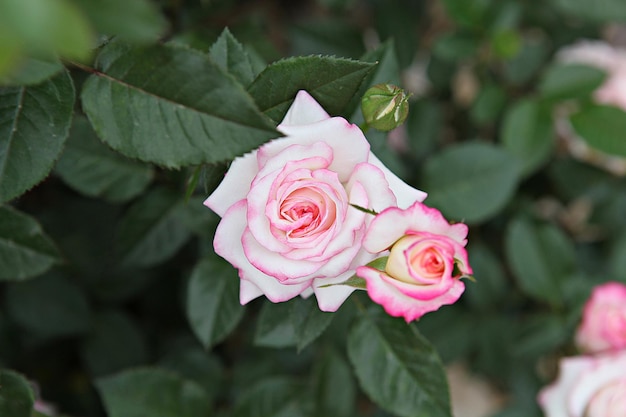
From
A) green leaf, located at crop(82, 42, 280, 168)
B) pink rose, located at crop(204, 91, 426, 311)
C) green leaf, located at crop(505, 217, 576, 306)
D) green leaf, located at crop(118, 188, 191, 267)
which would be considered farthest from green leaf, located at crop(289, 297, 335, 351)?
green leaf, located at crop(505, 217, 576, 306)

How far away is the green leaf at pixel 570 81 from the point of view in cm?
99

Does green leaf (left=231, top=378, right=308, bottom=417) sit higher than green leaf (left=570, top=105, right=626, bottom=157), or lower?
lower

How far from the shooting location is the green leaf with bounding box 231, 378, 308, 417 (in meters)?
0.76

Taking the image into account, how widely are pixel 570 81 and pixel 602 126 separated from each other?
0.09 m

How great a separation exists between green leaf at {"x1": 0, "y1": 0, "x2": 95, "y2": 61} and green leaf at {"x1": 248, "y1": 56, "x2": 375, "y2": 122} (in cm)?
22

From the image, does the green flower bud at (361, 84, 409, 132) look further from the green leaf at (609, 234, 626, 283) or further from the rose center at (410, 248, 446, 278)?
the green leaf at (609, 234, 626, 283)

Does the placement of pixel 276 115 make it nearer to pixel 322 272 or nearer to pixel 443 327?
pixel 322 272

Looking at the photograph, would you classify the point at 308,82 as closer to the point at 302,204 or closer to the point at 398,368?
the point at 302,204

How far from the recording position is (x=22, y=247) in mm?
658

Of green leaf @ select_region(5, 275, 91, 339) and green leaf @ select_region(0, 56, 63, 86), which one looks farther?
green leaf @ select_region(5, 275, 91, 339)

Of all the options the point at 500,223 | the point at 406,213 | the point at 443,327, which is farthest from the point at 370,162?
the point at 500,223

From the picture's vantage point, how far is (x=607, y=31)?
1381mm

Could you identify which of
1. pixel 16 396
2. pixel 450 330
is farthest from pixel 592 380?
pixel 16 396

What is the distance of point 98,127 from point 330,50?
2.17ft
